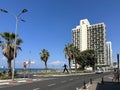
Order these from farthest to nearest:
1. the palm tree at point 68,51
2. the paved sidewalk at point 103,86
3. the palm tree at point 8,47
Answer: the palm tree at point 68,51, the palm tree at point 8,47, the paved sidewalk at point 103,86

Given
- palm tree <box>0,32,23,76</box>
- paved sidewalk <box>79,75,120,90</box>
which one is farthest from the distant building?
paved sidewalk <box>79,75,120,90</box>

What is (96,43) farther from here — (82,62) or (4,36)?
(4,36)

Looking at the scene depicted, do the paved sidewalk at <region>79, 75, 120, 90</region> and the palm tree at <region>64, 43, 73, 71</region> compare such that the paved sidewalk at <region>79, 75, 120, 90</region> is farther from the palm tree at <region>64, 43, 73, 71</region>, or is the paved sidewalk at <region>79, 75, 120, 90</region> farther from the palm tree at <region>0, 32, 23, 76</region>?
the palm tree at <region>64, 43, 73, 71</region>

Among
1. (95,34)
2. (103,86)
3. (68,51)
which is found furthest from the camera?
(95,34)

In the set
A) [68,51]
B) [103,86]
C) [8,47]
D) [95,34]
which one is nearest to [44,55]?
[68,51]

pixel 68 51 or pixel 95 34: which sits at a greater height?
pixel 95 34

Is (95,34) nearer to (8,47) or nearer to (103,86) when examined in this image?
(8,47)

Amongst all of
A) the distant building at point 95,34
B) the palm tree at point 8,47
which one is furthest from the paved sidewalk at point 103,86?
the distant building at point 95,34

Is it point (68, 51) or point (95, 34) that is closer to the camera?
point (68, 51)

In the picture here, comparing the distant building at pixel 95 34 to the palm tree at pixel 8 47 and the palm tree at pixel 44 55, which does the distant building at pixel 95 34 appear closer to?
the palm tree at pixel 44 55

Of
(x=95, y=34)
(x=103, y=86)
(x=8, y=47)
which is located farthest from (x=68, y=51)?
(x=95, y=34)

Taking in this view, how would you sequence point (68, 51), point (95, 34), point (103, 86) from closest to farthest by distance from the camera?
point (103, 86)
point (68, 51)
point (95, 34)

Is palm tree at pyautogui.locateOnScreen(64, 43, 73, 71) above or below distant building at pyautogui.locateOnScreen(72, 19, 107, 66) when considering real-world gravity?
below

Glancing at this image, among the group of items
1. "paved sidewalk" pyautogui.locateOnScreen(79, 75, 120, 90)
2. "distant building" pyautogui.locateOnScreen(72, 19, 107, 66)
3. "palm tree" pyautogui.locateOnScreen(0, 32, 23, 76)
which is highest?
"distant building" pyautogui.locateOnScreen(72, 19, 107, 66)
